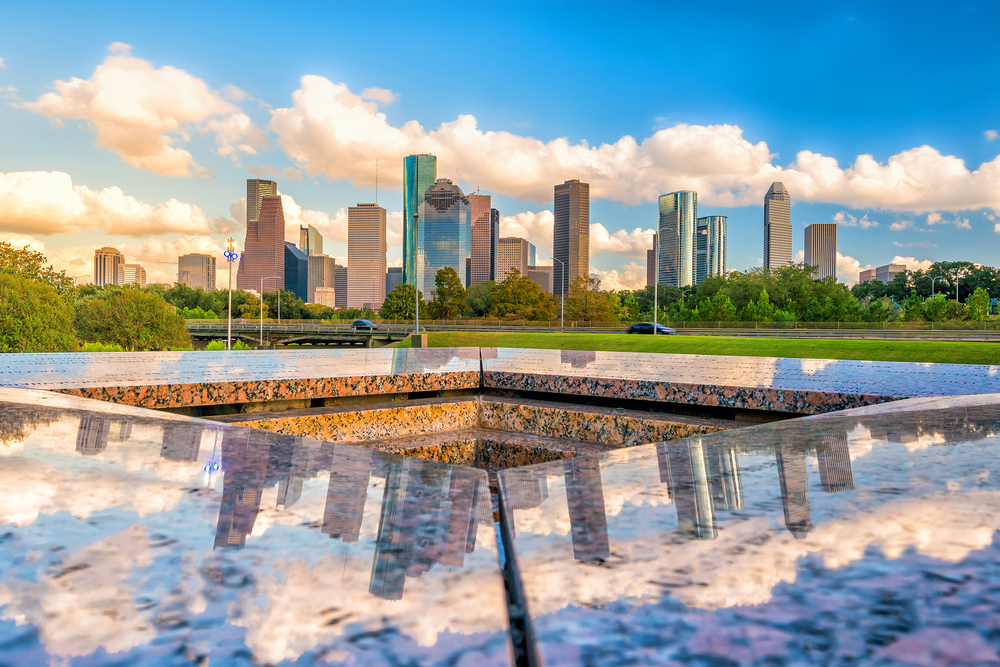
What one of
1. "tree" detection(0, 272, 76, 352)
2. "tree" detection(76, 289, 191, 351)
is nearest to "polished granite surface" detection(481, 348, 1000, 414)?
"tree" detection(0, 272, 76, 352)

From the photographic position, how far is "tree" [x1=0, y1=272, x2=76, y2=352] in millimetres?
38500

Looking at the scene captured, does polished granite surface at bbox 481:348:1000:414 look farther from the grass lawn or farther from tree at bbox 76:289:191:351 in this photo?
tree at bbox 76:289:191:351

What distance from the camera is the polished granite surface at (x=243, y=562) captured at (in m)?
0.46

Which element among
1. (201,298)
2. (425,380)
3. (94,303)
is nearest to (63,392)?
(425,380)

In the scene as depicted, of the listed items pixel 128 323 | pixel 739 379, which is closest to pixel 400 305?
pixel 128 323

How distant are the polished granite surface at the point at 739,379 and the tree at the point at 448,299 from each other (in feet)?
257

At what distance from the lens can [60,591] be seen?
54 centimetres

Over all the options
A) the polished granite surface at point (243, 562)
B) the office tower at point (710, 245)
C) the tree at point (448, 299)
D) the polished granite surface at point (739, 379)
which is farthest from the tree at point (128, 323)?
the office tower at point (710, 245)

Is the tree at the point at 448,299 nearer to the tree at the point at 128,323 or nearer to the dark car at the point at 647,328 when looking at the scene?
the dark car at the point at 647,328

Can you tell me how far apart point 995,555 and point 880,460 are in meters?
0.58

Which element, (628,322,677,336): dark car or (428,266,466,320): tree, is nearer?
(628,322,677,336): dark car

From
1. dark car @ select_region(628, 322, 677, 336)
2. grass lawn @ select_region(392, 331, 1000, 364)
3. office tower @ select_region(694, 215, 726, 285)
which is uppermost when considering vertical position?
office tower @ select_region(694, 215, 726, 285)

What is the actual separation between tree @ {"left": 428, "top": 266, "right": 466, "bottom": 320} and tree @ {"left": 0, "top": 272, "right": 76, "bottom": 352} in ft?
156

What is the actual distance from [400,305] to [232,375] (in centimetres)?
8952
